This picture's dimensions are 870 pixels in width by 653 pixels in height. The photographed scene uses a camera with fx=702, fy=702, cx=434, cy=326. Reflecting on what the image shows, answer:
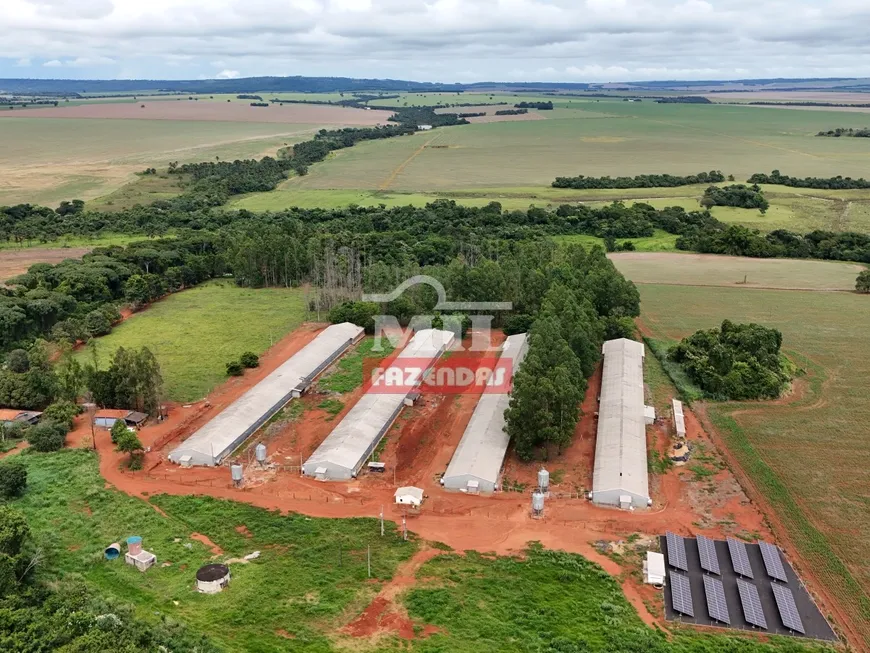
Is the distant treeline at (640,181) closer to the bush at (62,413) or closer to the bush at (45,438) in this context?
the bush at (62,413)

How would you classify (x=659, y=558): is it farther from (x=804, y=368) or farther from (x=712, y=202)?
(x=712, y=202)

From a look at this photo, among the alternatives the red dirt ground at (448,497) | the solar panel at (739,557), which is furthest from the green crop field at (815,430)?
the solar panel at (739,557)

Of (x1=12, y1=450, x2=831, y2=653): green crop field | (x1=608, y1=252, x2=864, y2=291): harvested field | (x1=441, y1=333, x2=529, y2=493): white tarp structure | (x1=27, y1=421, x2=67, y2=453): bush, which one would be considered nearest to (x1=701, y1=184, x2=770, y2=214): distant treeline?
(x1=608, y1=252, x2=864, y2=291): harvested field

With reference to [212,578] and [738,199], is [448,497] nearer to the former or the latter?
[212,578]

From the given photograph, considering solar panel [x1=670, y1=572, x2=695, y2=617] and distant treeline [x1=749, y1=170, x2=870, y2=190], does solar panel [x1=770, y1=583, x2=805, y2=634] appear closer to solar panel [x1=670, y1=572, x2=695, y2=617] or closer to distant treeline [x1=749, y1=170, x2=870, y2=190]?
solar panel [x1=670, y1=572, x2=695, y2=617]

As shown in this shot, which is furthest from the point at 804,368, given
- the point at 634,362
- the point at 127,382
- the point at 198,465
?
the point at 127,382
